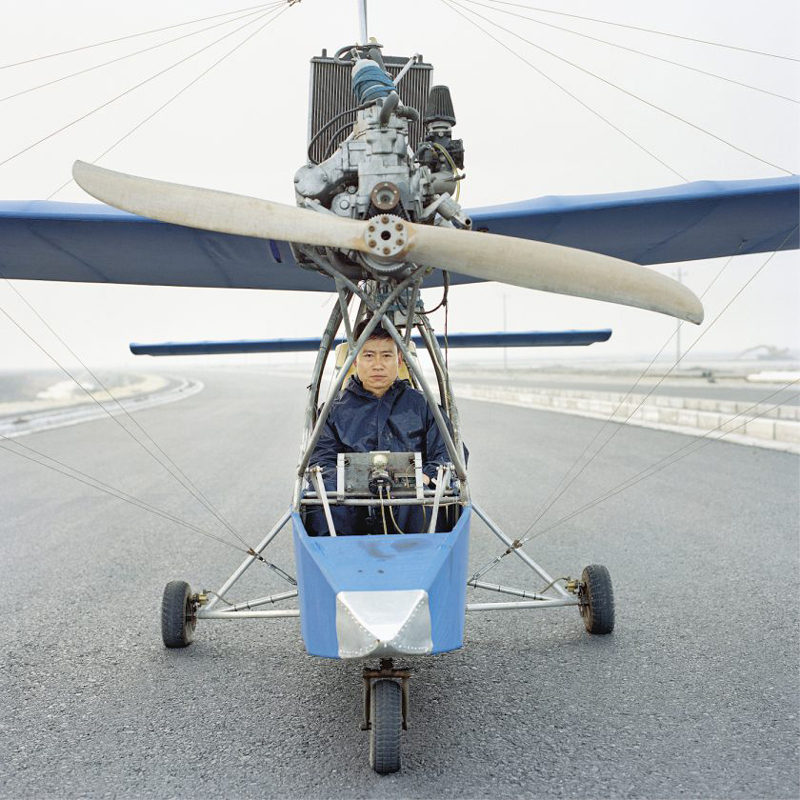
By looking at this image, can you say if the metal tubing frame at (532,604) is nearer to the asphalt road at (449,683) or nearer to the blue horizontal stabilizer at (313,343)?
the asphalt road at (449,683)

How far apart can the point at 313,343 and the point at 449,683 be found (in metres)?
5.20

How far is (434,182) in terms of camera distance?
11.3ft

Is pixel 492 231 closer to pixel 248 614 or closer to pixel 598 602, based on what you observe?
pixel 598 602

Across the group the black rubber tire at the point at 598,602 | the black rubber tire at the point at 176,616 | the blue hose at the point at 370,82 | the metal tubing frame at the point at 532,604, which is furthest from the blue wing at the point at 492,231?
the black rubber tire at the point at 598,602

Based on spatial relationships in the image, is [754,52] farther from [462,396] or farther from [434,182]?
[462,396]

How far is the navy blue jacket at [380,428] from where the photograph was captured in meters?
3.54

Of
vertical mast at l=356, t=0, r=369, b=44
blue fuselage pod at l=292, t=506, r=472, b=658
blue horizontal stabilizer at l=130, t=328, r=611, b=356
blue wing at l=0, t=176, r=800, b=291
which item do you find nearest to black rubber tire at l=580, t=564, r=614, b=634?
blue fuselage pod at l=292, t=506, r=472, b=658

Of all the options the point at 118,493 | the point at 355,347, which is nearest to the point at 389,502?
the point at 355,347

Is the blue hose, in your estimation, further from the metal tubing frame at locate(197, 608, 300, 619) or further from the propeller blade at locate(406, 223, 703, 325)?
the metal tubing frame at locate(197, 608, 300, 619)

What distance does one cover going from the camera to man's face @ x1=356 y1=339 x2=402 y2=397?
3.68 meters

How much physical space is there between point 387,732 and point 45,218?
404cm

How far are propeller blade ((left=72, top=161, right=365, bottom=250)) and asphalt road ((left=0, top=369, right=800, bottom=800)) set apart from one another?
2004 mm

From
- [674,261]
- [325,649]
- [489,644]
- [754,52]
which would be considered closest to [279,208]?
[325,649]

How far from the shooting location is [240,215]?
2719mm
